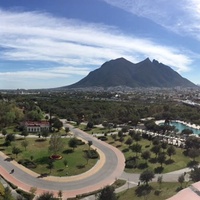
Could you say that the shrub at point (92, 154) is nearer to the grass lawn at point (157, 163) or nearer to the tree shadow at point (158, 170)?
the grass lawn at point (157, 163)

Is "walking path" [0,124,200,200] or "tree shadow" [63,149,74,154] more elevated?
"tree shadow" [63,149,74,154]

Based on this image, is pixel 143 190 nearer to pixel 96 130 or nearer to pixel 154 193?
pixel 154 193

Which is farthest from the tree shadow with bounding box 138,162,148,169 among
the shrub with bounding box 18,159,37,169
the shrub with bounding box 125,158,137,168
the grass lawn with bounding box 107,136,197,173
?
the shrub with bounding box 18,159,37,169

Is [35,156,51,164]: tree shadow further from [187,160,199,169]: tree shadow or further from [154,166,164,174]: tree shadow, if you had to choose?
[187,160,199,169]: tree shadow

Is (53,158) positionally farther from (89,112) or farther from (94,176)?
(89,112)

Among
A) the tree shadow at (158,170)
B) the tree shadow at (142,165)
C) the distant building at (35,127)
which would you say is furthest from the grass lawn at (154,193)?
the distant building at (35,127)

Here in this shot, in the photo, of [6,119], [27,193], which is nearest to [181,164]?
[27,193]
